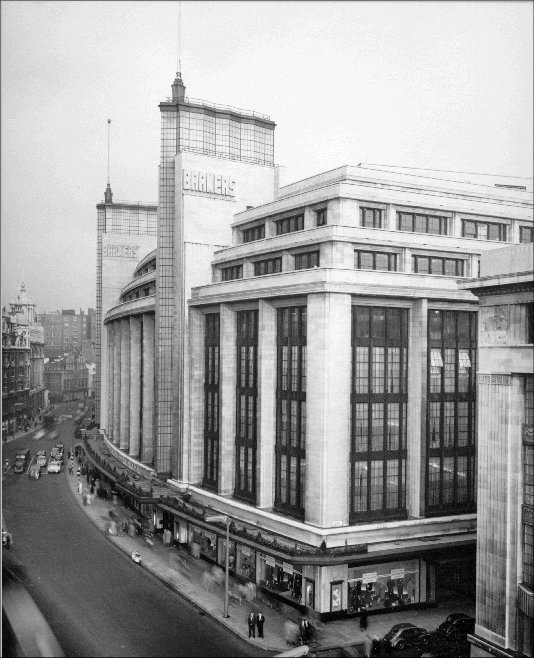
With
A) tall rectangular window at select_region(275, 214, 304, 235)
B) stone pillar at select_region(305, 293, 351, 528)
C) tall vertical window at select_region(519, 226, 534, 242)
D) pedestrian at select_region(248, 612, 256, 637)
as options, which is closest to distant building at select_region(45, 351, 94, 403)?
tall rectangular window at select_region(275, 214, 304, 235)

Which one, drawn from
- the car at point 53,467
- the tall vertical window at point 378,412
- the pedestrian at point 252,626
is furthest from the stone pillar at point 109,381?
the pedestrian at point 252,626

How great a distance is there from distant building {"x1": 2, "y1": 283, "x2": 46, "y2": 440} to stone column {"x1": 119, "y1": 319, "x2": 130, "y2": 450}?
38.4 ft

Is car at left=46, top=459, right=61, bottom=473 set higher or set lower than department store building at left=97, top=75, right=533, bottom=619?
lower

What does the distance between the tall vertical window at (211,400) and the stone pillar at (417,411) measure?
16.9 metres

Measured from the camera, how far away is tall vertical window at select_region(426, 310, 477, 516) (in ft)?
149

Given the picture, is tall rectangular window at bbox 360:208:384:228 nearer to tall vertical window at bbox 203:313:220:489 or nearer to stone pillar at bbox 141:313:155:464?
tall vertical window at bbox 203:313:220:489

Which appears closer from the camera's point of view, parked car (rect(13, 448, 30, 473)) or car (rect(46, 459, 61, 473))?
parked car (rect(13, 448, 30, 473))

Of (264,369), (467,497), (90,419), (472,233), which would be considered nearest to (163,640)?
(264,369)

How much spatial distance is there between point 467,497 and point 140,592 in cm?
A: 2263

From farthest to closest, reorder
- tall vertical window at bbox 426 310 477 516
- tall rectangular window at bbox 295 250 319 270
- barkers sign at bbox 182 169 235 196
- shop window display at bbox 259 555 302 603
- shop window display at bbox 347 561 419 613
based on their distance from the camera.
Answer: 1. barkers sign at bbox 182 169 235 196
2. tall rectangular window at bbox 295 250 319 270
3. tall vertical window at bbox 426 310 477 516
4. shop window display at bbox 259 555 302 603
5. shop window display at bbox 347 561 419 613

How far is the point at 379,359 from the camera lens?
145 ft

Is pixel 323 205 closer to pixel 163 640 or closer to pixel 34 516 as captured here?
pixel 163 640

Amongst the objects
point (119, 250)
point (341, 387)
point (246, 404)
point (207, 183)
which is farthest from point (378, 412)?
point (119, 250)

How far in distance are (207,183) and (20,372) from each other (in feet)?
195
